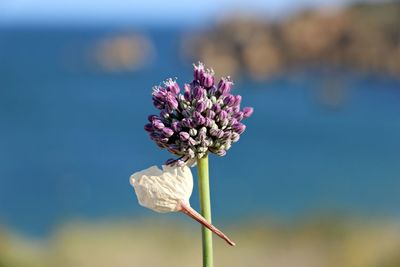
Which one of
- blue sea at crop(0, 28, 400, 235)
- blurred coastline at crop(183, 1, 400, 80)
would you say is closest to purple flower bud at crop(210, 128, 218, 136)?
blue sea at crop(0, 28, 400, 235)

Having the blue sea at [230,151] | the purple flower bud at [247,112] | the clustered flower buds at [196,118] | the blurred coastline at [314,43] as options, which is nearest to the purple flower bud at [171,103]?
the clustered flower buds at [196,118]

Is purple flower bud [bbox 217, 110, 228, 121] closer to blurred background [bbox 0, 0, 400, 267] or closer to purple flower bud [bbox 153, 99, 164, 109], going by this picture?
purple flower bud [bbox 153, 99, 164, 109]

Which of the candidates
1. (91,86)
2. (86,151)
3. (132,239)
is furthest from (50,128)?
(132,239)

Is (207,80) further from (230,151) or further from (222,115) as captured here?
(230,151)

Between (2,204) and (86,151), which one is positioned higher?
(86,151)

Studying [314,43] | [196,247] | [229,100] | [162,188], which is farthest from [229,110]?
[314,43]

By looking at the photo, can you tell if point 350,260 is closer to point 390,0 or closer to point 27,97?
point 390,0
